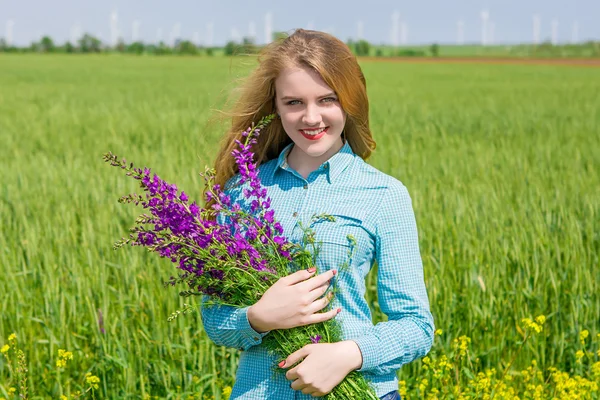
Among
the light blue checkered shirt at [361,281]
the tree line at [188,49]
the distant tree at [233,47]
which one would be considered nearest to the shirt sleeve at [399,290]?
the light blue checkered shirt at [361,281]

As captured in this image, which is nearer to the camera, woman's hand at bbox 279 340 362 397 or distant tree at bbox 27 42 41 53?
woman's hand at bbox 279 340 362 397

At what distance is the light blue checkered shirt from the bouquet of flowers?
2.5 inches

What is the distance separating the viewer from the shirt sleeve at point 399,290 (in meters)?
1.85

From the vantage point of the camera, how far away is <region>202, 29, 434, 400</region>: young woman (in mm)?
1749

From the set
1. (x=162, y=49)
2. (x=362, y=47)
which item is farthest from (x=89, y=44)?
(x=362, y=47)

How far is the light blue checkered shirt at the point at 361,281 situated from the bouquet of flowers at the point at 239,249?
0.21 ft

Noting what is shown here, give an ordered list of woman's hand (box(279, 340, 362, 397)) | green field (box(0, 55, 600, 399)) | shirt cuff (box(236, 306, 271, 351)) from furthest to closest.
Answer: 1. green field (box(0, 55, 600, 399))
2. shirt cuff (box(236, 306, 271, 351))
3. woman's hand (box(279, 340, 362, 397))

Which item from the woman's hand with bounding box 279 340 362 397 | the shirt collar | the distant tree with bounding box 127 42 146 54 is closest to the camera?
the woman's hand with bounding box 279 340 362 397

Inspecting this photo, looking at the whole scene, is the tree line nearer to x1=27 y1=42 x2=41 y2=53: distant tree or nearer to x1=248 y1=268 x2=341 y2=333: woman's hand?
x1=27 y1=42 x2=41 y2=53: distant tree

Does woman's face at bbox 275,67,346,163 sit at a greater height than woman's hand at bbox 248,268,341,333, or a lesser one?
greater

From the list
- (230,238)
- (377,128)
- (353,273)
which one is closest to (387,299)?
(353,273)

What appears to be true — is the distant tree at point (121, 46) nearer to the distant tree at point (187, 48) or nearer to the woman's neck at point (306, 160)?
the distant tree at point (187, 48)

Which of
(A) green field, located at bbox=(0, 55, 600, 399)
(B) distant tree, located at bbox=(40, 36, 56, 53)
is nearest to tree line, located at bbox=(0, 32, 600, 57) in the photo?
(B) distant tree, located at bbox=(40, 36, 56, 53)

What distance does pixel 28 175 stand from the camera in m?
6.78
